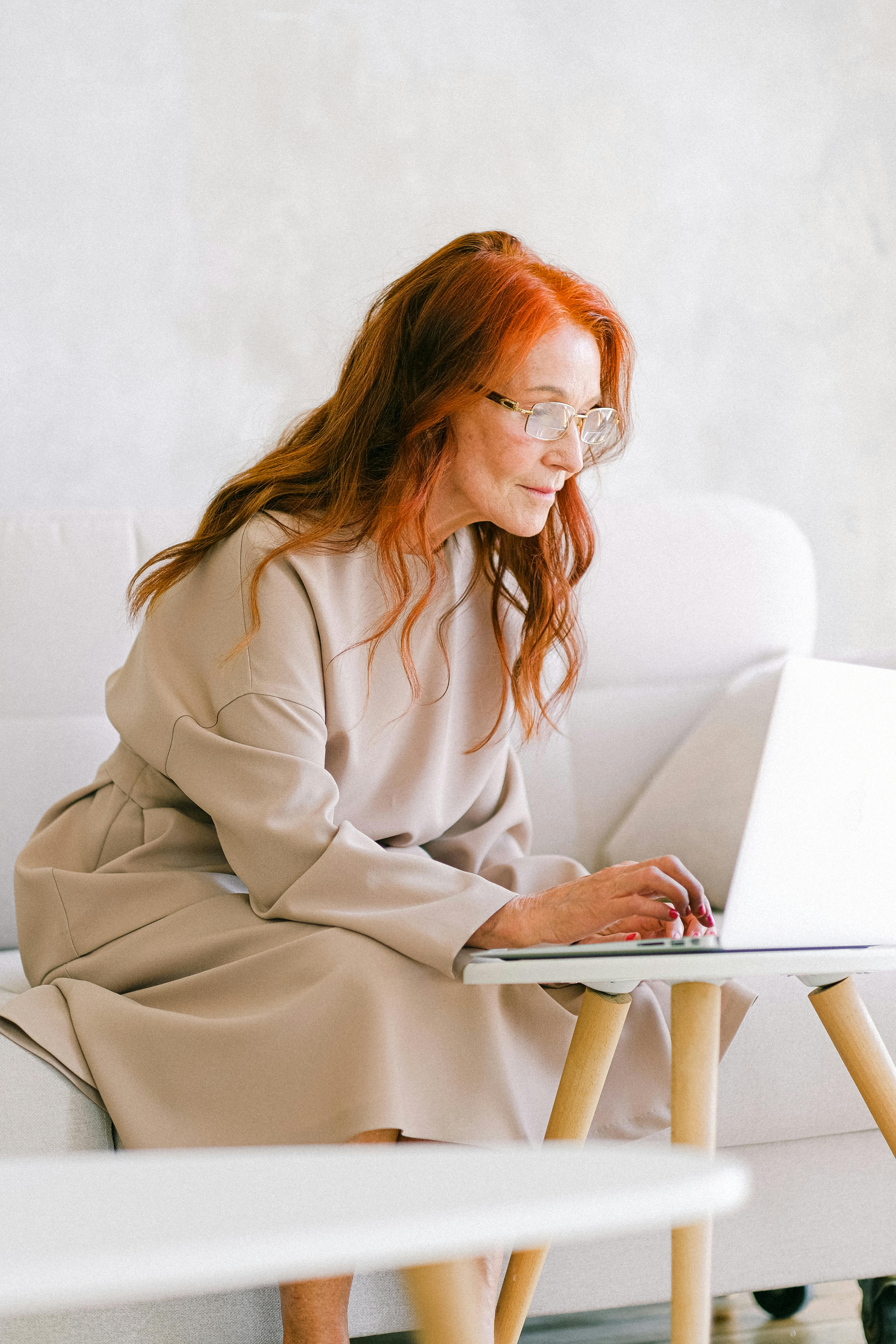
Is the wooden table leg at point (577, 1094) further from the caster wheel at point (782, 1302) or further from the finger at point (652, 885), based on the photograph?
the caster wheel at point (782, 1302)

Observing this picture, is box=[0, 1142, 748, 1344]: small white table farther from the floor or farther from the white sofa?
the floor

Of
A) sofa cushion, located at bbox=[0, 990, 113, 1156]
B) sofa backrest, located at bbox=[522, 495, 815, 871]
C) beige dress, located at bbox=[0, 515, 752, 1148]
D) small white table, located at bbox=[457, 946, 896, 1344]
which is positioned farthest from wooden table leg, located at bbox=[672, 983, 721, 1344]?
sofa backrest, located at bbox=[522, 495, 815, 871]

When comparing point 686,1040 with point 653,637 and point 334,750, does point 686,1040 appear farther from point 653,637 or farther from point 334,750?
point 653,637

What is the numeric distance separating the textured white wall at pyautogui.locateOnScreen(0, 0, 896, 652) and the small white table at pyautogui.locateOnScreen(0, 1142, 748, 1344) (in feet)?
6.72

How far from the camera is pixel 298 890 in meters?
1.33

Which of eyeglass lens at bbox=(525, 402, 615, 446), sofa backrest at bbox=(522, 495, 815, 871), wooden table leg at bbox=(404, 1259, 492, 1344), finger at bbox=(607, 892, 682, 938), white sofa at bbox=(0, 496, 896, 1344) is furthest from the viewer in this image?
sofa backrest at bbox=(522, 495, 815, 871)

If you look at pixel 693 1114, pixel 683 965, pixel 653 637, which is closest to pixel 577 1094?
pixel 693 1114

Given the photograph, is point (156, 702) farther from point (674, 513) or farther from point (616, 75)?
point (616, 75)

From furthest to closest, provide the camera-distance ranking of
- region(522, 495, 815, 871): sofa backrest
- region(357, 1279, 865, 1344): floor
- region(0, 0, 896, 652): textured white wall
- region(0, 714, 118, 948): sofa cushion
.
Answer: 1. region(0, 0, 896, 652): textured white wall
2. region(522, 495, 815, 871): sofa backrest
3. region(0, 714, 118, 948): sofa cushion
4. region(357, 1279, 865, 1344): floor

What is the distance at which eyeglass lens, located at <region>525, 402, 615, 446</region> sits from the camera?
4.93 ft

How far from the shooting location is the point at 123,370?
8.02 ft

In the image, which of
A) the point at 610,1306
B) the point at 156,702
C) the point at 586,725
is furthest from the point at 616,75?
the point at 610,1306

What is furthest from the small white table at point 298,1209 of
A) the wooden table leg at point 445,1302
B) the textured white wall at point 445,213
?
the textured white wall at point 445,213

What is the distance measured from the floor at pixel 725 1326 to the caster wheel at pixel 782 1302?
10 millimetres
